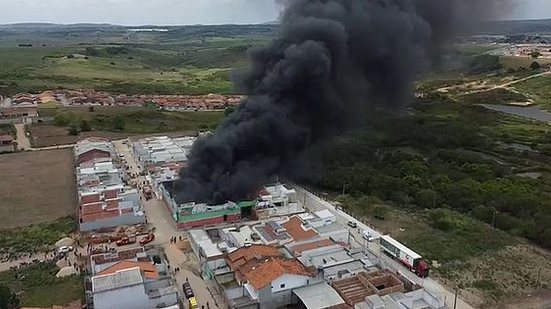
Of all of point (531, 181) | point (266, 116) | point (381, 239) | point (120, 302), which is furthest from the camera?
point (531, 181)

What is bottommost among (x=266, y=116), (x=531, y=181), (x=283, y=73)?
(x=531, y=181)

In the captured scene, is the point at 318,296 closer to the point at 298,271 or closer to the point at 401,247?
the point at 298,271

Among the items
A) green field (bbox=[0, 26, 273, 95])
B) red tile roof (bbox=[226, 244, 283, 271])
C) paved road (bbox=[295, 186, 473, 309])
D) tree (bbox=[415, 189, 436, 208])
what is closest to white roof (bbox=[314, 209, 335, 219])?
paved road (bbox=[295, 186, 473, 309])

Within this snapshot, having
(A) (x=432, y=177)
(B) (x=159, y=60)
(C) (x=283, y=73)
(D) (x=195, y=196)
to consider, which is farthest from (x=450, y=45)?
(B) (x=159, y=60)

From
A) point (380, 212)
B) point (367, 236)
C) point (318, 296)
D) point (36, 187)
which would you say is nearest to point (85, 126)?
point (36, 187)

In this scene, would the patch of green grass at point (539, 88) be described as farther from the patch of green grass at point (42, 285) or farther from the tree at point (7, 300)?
the tree at point (7, 300)

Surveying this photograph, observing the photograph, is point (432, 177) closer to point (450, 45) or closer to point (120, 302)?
point (450, 45)

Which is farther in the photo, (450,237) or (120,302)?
(450,237)
